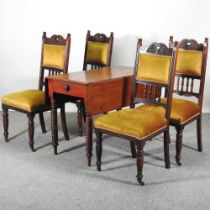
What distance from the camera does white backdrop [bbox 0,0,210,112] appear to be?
157 inches

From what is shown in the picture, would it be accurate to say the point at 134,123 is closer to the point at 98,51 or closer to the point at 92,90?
the point at 92,90

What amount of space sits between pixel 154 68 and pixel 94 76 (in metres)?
0.50

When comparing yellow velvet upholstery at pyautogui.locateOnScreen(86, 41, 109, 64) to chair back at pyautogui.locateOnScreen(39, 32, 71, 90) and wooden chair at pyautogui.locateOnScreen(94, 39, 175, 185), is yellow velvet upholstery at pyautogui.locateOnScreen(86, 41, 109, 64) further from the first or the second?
wooden chair at pyautogui.locateOnScreen(94, 39, 175, 185)

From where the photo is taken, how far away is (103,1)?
159 inches

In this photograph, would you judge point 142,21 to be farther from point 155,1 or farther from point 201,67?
point 201,67

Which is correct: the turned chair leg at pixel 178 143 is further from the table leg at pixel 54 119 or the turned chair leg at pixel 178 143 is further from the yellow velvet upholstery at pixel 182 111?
the table leg at pixel 54 119

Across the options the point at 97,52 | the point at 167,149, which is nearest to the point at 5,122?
the point at 97,52

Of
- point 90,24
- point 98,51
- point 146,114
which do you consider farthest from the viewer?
point 90,24

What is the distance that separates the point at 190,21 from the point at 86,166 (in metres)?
2.12

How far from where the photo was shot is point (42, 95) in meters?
3.20

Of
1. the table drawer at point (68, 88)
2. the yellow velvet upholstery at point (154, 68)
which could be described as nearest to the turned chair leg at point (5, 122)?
the table drawer at point (68, 88)

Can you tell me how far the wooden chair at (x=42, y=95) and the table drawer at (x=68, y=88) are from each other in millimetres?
286

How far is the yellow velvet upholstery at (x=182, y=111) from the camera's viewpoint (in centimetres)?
272

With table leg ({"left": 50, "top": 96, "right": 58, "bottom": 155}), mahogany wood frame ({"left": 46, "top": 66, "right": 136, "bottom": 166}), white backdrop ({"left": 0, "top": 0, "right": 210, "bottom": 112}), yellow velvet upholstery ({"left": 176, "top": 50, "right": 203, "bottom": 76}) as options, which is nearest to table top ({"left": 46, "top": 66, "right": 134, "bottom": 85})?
mahogany wood frame ({"left": 46, "top": 66, "right": 136, "bottom": 166})
